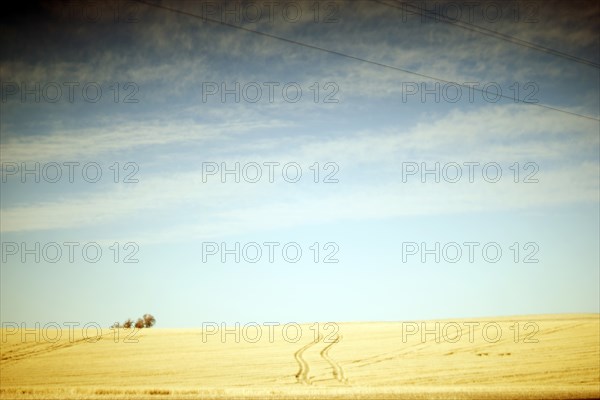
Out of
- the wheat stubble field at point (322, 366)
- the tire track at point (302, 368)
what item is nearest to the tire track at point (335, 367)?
the wheat stubble field at point (322, 366)

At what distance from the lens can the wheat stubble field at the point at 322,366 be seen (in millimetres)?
18344

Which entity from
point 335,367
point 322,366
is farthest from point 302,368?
point 335,367

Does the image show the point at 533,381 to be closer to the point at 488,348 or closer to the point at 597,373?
the point at 597,373

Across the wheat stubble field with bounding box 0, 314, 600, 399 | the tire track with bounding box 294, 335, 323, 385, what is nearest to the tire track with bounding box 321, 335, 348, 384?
the wheat stubble field with bounding box 0, 314, 600, 399

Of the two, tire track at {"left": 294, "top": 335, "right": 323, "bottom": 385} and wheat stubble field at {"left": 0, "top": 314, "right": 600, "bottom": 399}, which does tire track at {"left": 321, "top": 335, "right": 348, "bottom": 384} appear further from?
tire track at {"left": 294, "top": 335, "right": 323, "bottom": 385}

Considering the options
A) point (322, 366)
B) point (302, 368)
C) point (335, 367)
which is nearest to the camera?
point (302, 368)

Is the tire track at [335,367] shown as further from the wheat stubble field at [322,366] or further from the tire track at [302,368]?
the tire track at [302,368]

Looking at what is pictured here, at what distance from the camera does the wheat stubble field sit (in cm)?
1834

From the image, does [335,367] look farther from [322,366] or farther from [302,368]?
[302,368]

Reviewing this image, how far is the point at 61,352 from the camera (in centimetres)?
3600

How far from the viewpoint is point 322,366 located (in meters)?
26.9

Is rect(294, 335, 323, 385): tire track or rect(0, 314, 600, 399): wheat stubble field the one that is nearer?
rect(0, 314, 600, 399): wheat stubble field

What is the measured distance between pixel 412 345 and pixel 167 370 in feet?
64.7

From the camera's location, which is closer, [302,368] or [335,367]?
[302,368]
